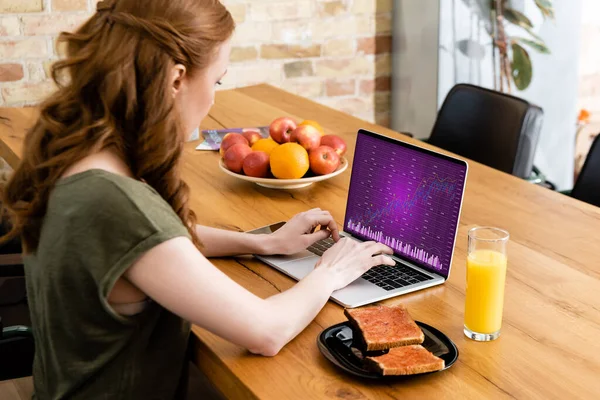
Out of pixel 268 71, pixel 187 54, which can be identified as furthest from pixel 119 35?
pixel 268 71

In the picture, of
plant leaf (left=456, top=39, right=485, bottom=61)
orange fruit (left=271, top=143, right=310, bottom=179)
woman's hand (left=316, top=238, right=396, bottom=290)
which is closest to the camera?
woman's hand (left=316, top=238, right=396, bottom=290)

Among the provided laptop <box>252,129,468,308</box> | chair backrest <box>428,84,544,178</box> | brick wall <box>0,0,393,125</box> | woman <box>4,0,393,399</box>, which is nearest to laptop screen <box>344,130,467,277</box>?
laptop <box>252,129,468,308</box>

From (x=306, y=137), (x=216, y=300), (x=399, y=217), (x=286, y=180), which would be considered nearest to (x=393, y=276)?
(x=399, y=217)

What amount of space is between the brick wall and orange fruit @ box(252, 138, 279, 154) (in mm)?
1463

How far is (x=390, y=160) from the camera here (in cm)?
152

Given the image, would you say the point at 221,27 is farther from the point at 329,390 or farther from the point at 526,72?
the point at 526,72

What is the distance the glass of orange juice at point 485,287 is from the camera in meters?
1.23

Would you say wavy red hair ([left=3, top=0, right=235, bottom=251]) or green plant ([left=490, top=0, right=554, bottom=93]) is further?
green plant ([left=490, top=0, right=554, bottom=93])

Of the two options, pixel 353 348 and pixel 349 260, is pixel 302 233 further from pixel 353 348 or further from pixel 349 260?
pixel 353 348

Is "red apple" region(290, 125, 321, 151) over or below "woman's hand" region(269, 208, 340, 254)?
over

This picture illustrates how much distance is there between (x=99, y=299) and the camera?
1166 mm

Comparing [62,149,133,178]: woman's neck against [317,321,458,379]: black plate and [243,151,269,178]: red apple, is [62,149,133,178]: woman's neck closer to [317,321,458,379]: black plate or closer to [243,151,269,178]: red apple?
[317,321,458,379]: black plate

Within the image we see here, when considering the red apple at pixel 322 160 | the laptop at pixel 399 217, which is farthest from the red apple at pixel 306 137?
the laptop at pixel 399 217

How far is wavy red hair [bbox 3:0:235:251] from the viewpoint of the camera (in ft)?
→ 3.90
